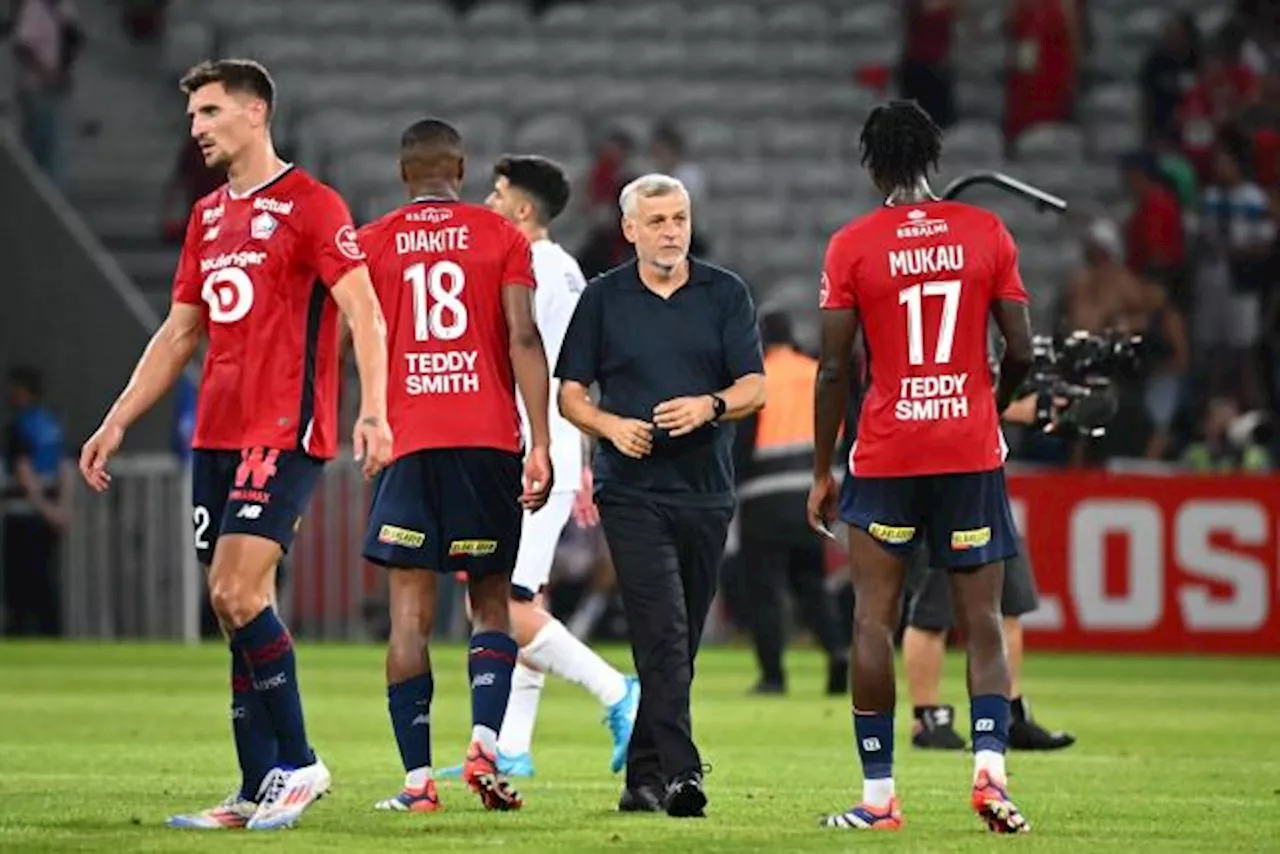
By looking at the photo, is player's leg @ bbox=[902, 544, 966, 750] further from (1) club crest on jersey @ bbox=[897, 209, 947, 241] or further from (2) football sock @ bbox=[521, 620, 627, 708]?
(1) club crest on jersey @ bbox=[897, 209, 947, 241]

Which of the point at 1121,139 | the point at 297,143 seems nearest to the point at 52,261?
the point at 297,143

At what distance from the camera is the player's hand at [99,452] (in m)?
10.9

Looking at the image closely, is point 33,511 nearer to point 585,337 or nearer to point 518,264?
point 518,264

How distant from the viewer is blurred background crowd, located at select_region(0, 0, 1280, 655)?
28.8 metres

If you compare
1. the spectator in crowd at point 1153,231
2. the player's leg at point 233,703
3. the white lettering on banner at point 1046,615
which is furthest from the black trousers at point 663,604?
the spectator in crowd at point 1153,231

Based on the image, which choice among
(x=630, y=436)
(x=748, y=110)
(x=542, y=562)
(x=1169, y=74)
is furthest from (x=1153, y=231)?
(x=630, y=436)

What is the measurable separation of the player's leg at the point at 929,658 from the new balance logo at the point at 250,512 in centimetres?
491

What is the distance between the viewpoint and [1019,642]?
15.5 meters

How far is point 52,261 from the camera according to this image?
92.8 feet

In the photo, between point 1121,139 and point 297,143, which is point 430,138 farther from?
point 1121,139

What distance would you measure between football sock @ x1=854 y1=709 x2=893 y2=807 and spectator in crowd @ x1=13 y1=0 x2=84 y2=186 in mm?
19365

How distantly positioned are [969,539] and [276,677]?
7.66 feet

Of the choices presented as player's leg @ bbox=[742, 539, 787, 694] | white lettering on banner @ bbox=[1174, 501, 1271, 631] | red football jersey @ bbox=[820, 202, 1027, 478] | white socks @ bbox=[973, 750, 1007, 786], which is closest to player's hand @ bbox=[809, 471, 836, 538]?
red football jersey @ bbox=[820, 202, 1027, 478]

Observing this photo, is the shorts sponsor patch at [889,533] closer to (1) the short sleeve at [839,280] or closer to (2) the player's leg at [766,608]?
(1) the short sleeve at [839,280]
